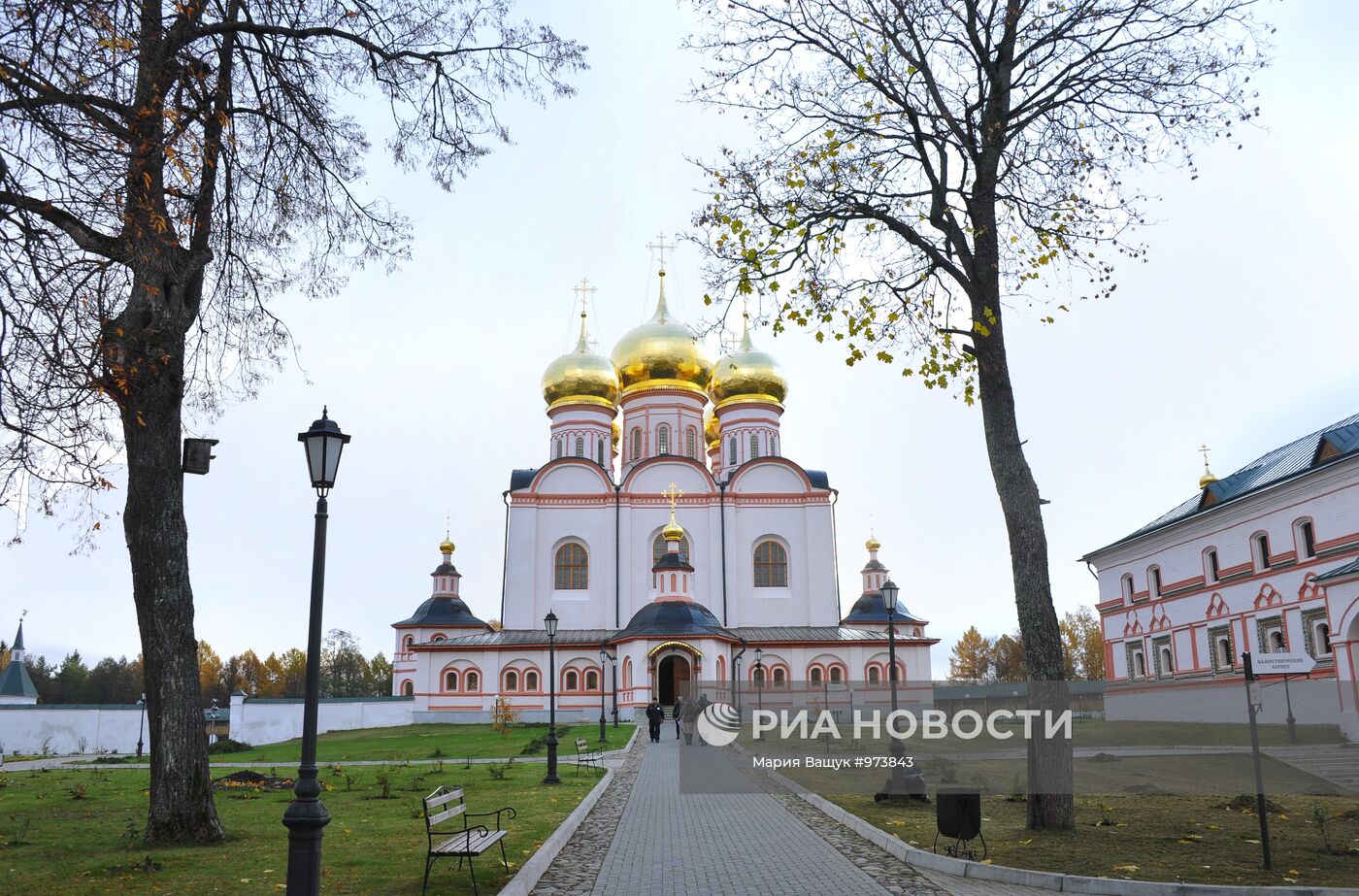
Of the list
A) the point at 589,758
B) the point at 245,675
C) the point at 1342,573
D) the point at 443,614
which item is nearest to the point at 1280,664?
the point at 1342,573

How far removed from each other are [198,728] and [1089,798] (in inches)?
413

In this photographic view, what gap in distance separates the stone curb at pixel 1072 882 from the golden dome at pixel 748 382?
3937cm

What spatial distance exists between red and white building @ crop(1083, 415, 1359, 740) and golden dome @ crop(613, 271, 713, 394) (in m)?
20.9

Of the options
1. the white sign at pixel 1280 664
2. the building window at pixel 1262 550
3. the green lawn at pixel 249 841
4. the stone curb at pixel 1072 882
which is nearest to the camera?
the stone curb at pixel 1072 882

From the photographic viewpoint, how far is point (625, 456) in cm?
4947

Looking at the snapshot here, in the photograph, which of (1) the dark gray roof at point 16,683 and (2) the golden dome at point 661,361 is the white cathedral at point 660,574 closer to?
(2) the golden dome at point 661,361

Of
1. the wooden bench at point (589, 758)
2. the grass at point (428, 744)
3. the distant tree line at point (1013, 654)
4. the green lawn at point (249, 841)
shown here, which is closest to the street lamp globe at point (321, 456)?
the green lawn at point (249, 841)

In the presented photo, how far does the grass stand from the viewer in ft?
82.7

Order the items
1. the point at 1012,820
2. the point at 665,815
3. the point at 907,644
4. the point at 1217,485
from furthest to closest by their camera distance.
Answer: the point at 907,644 → the point at 1217,485 → the point at 665,815 → the point at 1012,820

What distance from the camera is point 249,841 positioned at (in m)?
10.1

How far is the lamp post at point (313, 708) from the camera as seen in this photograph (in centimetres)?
643

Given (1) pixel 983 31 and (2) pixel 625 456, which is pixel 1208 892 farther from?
(2) pixel 625 456

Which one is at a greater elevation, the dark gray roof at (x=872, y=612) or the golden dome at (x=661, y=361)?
the golden dome at (x=661, y=361)

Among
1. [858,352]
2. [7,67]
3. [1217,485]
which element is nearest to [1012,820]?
[858,352]
